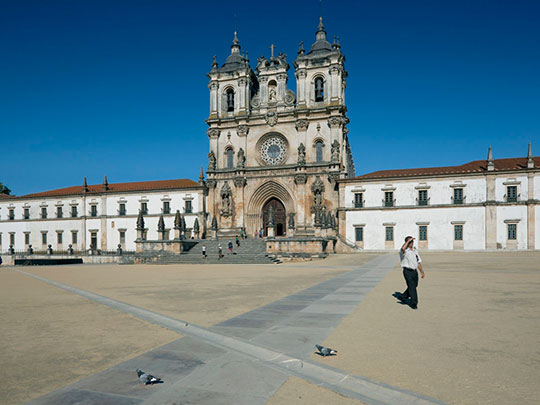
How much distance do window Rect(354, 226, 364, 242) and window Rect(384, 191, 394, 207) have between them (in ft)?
12.2

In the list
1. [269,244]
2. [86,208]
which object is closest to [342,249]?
[269,244]

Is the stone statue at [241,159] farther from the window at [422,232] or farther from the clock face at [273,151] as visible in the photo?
the window at [422,232]

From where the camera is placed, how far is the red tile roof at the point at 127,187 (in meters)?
51.2

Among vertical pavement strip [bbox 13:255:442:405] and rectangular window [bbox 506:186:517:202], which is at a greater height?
rectangular window [bbox 506:186:517:202]

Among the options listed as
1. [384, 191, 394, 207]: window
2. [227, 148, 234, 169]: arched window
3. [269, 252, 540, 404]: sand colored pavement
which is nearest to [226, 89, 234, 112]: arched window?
[227, 148, 234, 169]: arched window

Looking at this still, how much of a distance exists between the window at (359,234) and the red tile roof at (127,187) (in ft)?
66.6

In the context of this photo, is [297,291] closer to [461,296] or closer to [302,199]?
[461,296]

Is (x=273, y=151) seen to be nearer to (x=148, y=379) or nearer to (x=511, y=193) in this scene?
(x=511, y=193)

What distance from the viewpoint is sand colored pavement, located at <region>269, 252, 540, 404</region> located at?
4277 mm

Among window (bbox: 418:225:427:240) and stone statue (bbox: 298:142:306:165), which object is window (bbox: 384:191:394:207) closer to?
window (bbox: 418:225:427:240)

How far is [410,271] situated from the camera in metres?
9.30

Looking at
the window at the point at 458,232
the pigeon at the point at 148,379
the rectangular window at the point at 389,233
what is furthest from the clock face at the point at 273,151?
the pigeon at the point at 148,379

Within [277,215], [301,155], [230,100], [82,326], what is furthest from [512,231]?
[82,326]

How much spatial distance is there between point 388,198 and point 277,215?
12.7m
